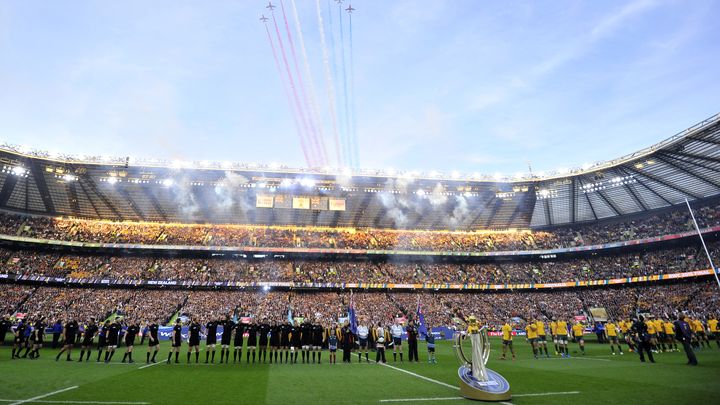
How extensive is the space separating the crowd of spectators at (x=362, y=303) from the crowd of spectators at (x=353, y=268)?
1822 mm

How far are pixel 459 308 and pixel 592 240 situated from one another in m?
22.3

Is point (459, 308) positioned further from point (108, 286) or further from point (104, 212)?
point (104, 212)

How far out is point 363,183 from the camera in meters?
47.8

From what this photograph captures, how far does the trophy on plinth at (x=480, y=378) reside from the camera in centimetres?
866

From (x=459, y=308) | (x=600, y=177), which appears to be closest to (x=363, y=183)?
(x=459, y=308)

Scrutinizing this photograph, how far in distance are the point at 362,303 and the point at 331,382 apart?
1304 inches

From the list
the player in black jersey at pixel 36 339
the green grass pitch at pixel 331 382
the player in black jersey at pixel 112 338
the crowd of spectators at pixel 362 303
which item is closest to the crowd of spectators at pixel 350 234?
the crowd of spectators at pixel 362 303

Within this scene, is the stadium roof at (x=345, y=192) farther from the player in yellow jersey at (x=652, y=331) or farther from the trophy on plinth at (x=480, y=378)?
the trophy on plinth at (x=480, y=378)

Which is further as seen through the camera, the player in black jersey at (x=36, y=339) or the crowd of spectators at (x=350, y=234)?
the crowd of spectators at (x=350, y=234)

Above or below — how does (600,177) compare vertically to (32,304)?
above

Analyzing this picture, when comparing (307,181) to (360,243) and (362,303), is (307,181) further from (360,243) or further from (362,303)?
(362,303)

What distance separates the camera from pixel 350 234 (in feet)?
180

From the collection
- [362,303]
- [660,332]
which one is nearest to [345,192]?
[362,303]

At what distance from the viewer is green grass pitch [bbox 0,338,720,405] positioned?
8836 millimetres
